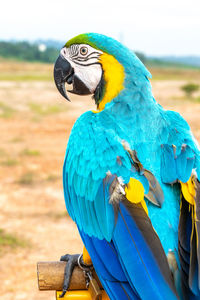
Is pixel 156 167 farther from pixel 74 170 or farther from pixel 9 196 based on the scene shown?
pixel 9 196

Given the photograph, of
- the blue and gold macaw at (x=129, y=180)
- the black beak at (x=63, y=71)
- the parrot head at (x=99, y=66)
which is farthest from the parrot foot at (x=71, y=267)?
the black beak at (x=63, y=71)

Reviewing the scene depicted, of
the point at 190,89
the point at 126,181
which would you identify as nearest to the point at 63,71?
the point at 126,181

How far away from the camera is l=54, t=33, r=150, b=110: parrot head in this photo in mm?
2168

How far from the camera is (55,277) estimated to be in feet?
6.70

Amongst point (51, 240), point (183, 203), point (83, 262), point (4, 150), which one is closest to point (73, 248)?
point (51, 240)

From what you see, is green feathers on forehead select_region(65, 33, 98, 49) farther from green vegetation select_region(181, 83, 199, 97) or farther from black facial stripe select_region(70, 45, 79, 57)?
green vegetation select_region(181, 83, 199, 97)

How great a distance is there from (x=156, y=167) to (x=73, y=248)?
400 cm

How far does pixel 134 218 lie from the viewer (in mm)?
1722

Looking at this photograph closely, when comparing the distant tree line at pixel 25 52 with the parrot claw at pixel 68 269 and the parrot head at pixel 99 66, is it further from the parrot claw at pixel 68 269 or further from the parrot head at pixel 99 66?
the parrot claw at pixel 68 269

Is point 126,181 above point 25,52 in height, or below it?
above

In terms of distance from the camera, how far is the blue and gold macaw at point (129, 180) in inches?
65.8

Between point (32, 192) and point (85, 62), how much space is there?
5.70 metres

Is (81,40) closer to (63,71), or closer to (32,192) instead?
(63,71)

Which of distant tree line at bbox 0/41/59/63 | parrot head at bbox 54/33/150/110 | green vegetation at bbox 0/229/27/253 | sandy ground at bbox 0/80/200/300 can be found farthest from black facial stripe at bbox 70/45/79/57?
distant tree line at bbox 0/41/59/63
